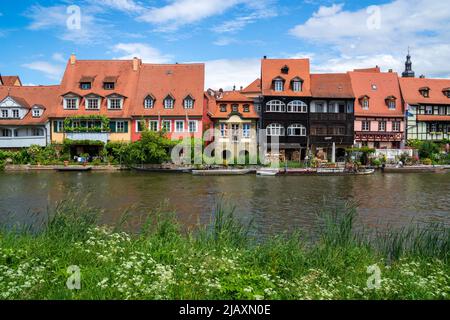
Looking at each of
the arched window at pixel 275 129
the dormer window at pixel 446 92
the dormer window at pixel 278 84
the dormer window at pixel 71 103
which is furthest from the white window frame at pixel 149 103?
the dormer window at pixel 446 92

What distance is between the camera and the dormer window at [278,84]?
167 ft

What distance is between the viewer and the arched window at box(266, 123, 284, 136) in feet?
165

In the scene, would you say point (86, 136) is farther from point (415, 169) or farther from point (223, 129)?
point (415, 169)

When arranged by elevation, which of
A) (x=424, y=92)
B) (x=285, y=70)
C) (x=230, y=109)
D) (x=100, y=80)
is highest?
(x=285, y=70)

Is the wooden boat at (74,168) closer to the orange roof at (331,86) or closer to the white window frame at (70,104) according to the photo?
the white window frame at (70,104)

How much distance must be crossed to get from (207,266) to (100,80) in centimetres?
4709

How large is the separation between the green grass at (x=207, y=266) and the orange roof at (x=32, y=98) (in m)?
42.3

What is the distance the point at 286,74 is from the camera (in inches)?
2061

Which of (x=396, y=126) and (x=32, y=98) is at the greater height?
(x=32, y=98)

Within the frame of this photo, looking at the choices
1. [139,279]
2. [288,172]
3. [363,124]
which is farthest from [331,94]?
[139,279]

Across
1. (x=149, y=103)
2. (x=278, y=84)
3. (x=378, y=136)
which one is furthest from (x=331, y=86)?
(x=149, y=103)

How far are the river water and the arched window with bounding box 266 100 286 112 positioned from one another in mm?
14735
